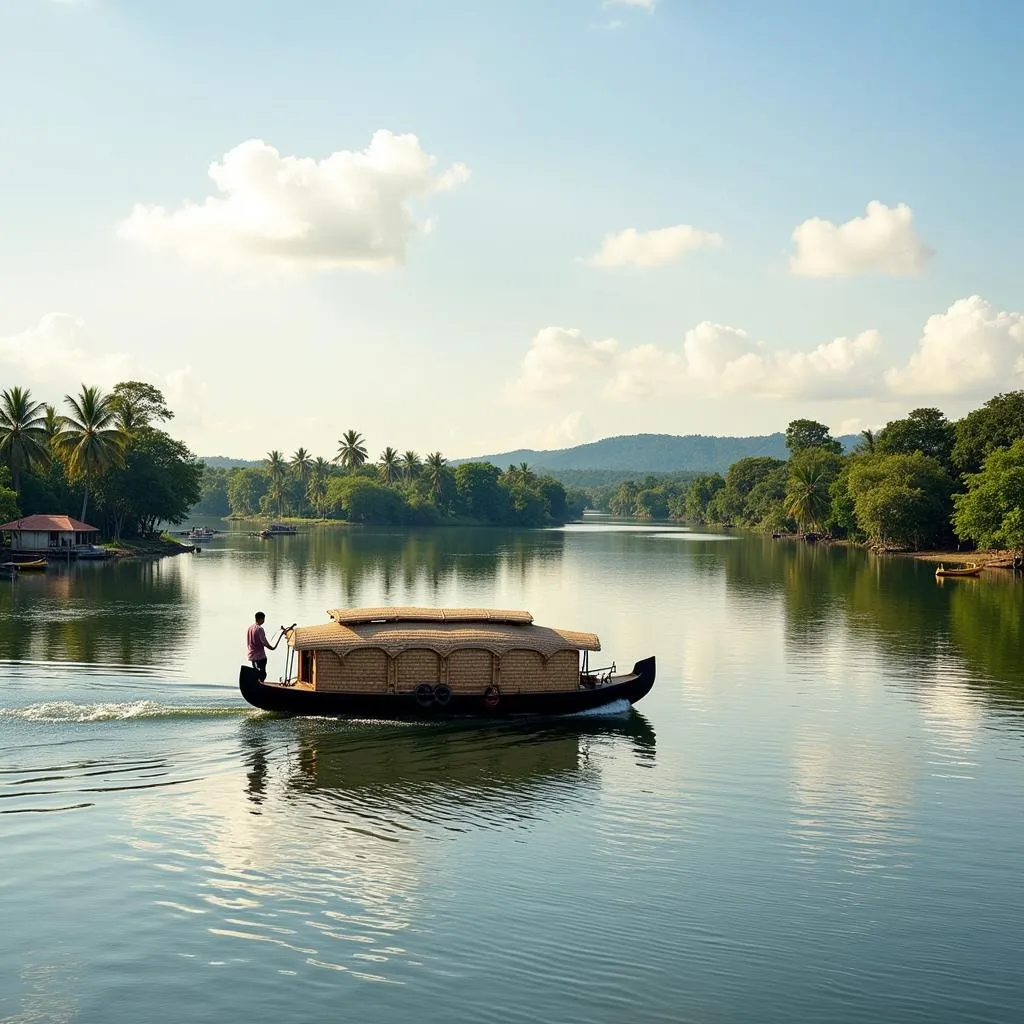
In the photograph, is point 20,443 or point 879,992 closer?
point 879,992

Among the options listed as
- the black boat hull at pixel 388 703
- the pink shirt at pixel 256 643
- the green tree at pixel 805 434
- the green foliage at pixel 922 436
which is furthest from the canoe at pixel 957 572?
the green tree at pixel 805 434

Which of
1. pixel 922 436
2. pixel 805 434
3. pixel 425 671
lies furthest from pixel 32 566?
pixel 805 434

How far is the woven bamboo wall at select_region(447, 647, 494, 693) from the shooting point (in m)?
29.1

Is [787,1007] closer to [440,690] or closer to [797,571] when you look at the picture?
[440,690]

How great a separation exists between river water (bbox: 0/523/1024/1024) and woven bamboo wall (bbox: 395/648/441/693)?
1355 millimetres

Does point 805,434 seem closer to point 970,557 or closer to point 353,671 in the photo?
point 970,557

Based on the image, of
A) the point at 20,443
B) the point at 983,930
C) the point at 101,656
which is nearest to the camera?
the point at 983,930

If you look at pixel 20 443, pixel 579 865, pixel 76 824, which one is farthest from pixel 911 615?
pixel 20 443

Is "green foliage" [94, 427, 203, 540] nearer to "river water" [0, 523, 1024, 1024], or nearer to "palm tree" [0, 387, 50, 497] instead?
"palm tree" [0, 387, 50, 497]

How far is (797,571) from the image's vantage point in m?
95.3

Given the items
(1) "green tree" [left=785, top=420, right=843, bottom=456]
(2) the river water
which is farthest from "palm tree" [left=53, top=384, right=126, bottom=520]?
(1) "green tree" [left=785, top=420, right=843, bottom=456]

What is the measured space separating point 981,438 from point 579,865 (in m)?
111

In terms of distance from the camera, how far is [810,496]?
153 m

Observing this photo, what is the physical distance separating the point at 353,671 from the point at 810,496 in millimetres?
133304
